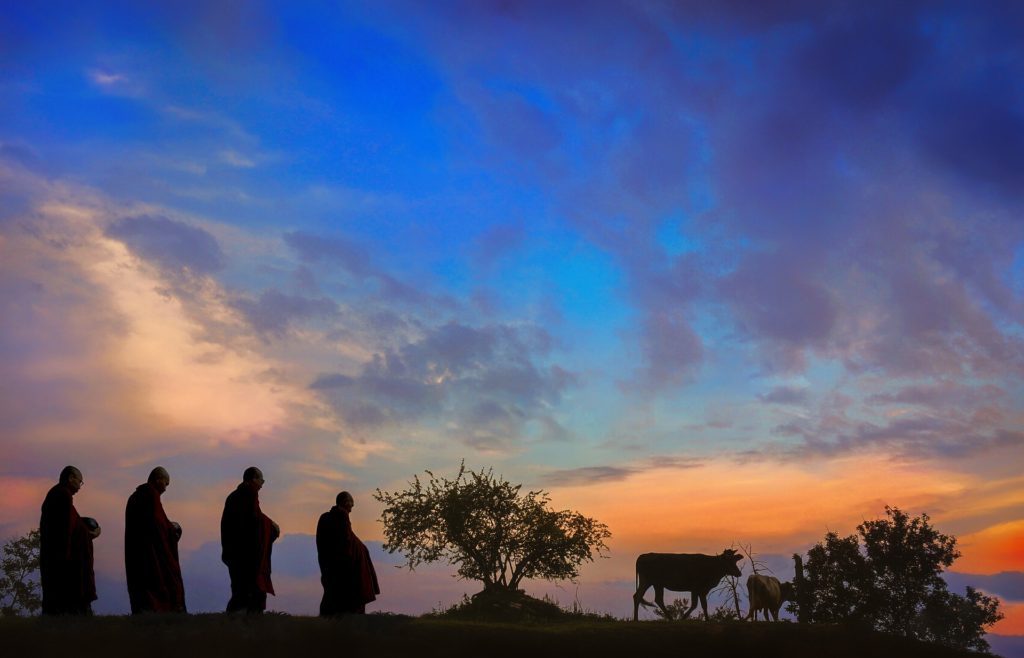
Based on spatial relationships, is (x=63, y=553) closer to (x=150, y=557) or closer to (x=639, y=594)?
(x=150, y=557)

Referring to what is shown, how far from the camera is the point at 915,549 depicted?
53312 mm

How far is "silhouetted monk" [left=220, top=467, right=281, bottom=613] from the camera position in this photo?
850 inches

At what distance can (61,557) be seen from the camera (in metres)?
21.3

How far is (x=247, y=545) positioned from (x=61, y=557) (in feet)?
14.3

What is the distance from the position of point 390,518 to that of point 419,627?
2292 centimetres

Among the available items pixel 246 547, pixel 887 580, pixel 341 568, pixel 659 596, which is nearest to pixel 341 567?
pixel 341 568

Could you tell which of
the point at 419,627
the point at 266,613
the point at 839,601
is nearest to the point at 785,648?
the point at 419,627

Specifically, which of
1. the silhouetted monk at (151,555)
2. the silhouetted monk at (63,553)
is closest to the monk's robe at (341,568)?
the silhouetted monk at (151,555)

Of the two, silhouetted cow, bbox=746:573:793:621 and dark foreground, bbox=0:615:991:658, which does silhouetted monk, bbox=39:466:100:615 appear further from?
silhouetted cow, bbox=746:573:793:621

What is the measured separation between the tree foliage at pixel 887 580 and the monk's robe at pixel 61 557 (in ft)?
141

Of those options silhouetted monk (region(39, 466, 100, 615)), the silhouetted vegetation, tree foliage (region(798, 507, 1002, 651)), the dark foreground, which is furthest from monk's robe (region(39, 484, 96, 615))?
tree foliage (region(798, 507, 1002, 651))

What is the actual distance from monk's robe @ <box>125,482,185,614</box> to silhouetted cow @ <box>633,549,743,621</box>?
2390 centimetres

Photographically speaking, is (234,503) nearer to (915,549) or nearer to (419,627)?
(419,627)

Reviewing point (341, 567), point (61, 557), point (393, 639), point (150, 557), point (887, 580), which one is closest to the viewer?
point (393, 639)
